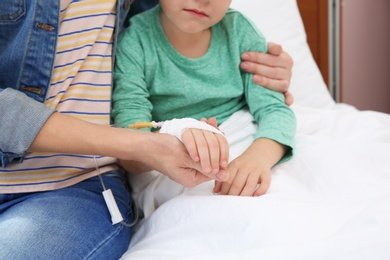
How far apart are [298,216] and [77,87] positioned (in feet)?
1.63

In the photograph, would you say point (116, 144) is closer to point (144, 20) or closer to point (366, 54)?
point (144, 20)

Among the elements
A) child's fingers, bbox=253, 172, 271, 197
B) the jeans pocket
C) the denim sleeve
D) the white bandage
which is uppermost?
the jeans pocket

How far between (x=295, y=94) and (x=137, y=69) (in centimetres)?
58

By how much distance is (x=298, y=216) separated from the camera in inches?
30.0

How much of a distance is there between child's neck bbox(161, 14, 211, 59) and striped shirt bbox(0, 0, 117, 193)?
15 cm

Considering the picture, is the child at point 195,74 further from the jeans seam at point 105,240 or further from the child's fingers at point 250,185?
the jeans seam at point 105,240

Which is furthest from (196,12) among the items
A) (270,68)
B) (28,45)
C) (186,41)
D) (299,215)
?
(299,215)

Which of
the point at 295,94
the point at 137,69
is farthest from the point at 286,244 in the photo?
the point at 295,94

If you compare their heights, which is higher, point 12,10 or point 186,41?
Result: point 12,10

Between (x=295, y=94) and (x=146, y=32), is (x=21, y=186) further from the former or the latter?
(x=295, y=94)

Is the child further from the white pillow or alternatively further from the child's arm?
the white pillow

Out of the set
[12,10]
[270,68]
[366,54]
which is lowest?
[366,54]

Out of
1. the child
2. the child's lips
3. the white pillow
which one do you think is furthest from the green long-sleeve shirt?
the white pillow

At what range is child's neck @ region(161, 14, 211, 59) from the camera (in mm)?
1125
